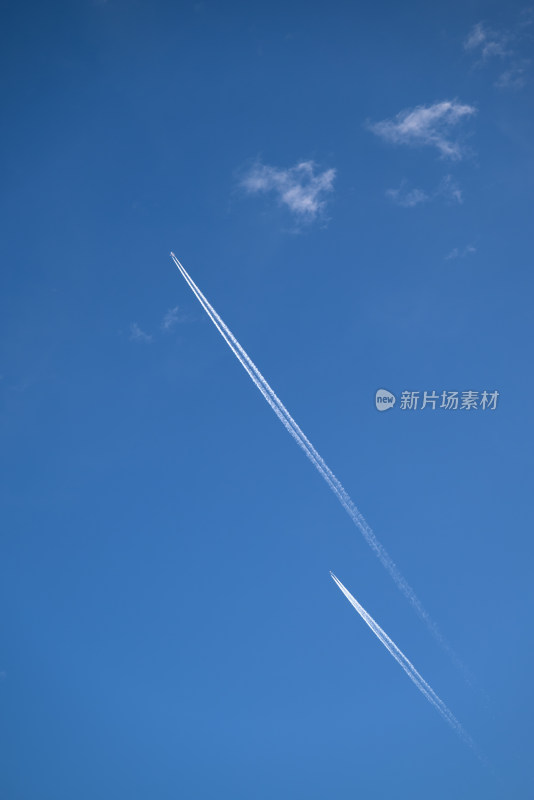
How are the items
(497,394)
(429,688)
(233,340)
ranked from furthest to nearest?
(429,688) → (233,340) → (497,394)

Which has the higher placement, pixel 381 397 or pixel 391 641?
pixel 381 397

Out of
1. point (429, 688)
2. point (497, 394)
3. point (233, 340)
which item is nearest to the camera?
point (497, 394)

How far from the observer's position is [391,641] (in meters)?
64.5

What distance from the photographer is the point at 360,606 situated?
63.6 m

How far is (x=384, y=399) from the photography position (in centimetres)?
5934

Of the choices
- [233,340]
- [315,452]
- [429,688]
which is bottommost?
[429,688]

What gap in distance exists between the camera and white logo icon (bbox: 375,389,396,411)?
59.2 metres

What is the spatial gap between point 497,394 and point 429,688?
30.7 meters

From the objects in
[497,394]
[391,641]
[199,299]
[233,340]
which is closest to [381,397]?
[497,394]

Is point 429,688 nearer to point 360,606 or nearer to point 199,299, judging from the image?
point 360,606

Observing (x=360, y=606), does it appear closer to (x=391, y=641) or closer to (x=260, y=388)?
(x=391, y=641)

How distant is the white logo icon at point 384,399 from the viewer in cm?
5925

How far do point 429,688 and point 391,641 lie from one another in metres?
7.27

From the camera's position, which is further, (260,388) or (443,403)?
(260,388)
